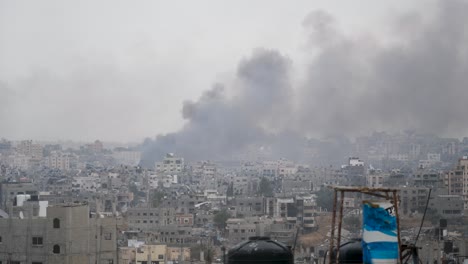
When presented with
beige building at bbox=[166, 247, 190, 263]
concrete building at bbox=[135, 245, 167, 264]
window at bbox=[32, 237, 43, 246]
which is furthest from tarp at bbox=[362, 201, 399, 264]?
beige building at bbox=[166, 247, 190, 263]

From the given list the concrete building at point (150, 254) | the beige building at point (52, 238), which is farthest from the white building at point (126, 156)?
the beige building at point (52, 238)

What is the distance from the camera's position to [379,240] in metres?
6.81

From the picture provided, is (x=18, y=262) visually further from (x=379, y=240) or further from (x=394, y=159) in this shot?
(x=394, y=159)

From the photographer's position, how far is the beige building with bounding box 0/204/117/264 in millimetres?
17234

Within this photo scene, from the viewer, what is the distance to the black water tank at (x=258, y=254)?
830 cm

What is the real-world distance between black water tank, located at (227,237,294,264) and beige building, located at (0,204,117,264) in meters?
9.07

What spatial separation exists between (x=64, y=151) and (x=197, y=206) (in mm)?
65935

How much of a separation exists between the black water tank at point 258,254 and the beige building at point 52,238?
907 cm

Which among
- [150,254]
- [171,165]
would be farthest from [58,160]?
[150,254]

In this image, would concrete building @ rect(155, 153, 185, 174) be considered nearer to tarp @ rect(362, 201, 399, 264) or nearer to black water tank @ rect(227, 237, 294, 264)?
black water tank @ rect(227, 237, 294, 264)

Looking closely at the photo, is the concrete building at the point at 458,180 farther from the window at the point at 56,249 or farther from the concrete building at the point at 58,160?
the concrete building at the point at 58,160

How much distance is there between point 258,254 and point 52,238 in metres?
9.41

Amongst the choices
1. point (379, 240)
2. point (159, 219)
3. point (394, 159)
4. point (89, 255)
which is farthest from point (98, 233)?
point (394, 159)

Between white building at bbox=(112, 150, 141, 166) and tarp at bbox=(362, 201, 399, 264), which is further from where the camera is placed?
white building at bbox=(112, 150, 141, 166)
